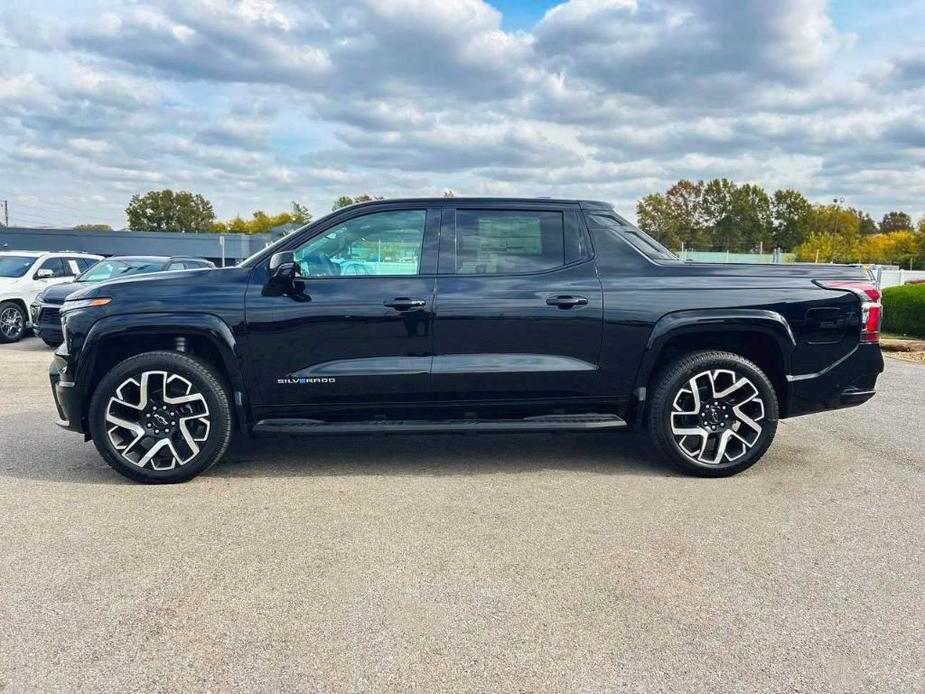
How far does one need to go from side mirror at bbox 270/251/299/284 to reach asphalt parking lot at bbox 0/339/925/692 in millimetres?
1332

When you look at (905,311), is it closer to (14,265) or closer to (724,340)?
(724,340)

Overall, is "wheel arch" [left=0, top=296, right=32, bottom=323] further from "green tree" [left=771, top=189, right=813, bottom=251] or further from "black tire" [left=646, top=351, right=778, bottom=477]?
"green tree" [left=771, top=189, right=813, bottom=251]

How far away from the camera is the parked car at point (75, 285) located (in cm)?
1099

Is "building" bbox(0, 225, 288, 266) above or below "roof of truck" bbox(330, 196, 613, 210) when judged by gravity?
above

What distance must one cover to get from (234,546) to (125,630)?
0.85m

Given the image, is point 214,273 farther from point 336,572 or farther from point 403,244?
point 336,572

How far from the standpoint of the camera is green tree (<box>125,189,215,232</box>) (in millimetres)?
104250

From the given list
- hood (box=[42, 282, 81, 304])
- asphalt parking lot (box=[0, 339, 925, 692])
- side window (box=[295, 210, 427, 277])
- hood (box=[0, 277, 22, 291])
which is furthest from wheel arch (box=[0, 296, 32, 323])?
side window (box=[295, 210, 427, 277])

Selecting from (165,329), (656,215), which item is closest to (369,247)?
(165,329)

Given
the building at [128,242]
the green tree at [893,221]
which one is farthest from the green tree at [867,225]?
the building at [128,242]

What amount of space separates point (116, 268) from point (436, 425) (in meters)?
10.7

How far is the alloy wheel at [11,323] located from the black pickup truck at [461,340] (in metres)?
9.47

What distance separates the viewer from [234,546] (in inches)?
145

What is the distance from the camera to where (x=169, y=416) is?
4621 mm
